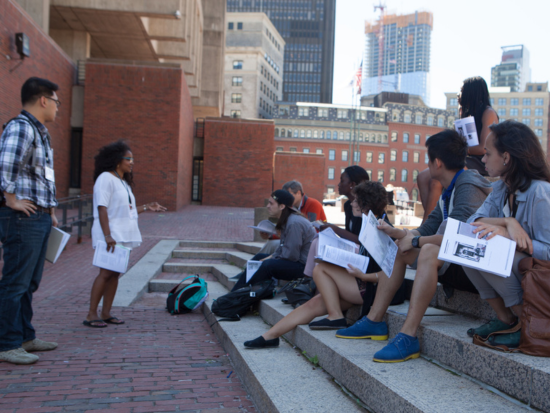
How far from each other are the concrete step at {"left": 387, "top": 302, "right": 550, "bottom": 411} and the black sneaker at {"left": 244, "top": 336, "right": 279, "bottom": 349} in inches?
40.1

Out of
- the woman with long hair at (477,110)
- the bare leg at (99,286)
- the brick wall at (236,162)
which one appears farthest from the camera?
the brick wall at (236,162)

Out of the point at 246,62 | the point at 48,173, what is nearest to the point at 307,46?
the point at 246,62

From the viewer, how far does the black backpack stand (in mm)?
5363

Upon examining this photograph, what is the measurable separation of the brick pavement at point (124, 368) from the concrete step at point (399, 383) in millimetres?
687

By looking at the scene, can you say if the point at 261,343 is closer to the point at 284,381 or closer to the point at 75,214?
the point at 284,381

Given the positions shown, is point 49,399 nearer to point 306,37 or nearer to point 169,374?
point 169,374

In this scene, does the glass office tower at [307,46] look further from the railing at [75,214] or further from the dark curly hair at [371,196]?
the dark curly hair at [371,196]

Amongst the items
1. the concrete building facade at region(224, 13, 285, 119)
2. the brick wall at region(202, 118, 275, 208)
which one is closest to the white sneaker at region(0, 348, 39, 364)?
the brick wall at region(202, 118, 275, 208)

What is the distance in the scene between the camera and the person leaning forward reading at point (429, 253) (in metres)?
2.99

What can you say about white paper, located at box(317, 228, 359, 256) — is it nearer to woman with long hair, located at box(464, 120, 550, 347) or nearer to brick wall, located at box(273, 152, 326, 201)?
woman with long hair, located at box(464, 120, 550, 347)

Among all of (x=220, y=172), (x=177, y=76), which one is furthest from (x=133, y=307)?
(x=220, y=172)

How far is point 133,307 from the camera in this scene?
640 centimetres

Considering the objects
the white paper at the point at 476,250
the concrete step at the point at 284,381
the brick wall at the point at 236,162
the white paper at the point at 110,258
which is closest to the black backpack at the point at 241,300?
the concrete step at the point at 284,381

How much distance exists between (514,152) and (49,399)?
324 centimetres
